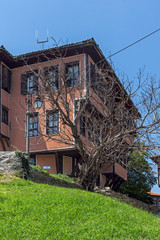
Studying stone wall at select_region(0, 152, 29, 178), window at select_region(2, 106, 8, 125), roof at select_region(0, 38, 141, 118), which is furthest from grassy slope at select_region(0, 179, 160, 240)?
window at select_region(2, 106, 8, 125)

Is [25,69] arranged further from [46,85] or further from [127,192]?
[127,192]

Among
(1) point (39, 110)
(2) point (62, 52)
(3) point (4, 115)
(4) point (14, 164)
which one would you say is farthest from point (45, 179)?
(2) point (62, 52)

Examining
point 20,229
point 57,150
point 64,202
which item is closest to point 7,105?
point 57,150

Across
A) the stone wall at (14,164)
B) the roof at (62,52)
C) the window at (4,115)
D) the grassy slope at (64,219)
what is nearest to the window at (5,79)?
the roof at (62,52)

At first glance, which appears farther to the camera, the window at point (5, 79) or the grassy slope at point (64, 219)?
the window at point (5, 79)

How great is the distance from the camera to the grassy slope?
7.93 metres

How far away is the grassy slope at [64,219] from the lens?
7.93m

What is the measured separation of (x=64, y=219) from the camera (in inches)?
343

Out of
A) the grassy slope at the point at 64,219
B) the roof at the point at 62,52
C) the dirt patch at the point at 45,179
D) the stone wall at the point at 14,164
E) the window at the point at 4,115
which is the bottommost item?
the grassy slope at the point at 64,219

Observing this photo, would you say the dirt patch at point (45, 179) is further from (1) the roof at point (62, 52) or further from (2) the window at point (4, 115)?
(2) the window at point (4, 115)

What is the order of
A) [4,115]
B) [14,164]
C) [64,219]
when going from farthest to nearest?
[4,115] < [14,164] < [64,219]

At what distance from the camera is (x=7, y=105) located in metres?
23.1

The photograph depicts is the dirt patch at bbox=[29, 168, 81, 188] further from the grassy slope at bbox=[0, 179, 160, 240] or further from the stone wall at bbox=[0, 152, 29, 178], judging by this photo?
the grassy slope at bbox=[0, 179, 160, 240]

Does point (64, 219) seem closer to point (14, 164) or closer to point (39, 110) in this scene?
point (14, 164)
